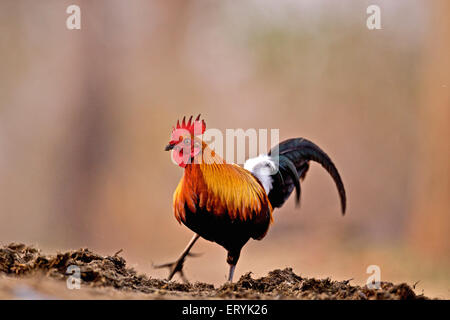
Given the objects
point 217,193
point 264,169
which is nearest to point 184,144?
point 217,193

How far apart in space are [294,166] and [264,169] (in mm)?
252

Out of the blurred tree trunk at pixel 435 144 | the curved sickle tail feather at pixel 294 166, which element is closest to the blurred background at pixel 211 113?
the blurred tree trunk at pixel 435 144

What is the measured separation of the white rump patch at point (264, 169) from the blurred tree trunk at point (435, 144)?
333cm

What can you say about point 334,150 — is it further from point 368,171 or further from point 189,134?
point 189,134

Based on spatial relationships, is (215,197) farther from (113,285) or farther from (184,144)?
(113,285)

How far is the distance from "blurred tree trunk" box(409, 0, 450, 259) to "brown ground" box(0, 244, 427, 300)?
3776 millimetres

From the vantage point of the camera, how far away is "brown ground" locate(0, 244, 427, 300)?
1896 millimetres

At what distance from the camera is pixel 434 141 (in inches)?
225

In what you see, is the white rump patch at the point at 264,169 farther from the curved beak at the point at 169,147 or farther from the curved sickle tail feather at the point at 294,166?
the curved beak at the point at 169,147

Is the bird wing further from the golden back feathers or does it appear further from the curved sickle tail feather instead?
the curved sickle tail feather

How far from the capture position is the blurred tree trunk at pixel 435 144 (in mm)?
5508

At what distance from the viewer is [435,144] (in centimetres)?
570

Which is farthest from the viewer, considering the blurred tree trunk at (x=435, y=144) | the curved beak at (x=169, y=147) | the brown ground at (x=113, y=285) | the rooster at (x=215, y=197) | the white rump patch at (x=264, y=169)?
the blurred tree trunk at (x=435, y=144)
